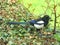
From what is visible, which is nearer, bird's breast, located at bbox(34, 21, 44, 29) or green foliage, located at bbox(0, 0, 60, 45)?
bird's breast, located at bbox(34, 21, 44, 29)

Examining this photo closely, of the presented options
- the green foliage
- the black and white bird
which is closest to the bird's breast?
the black and white bird

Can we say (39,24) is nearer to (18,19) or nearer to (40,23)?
(40,23)

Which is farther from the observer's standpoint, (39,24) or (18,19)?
(18,19)

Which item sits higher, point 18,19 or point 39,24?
point 39,24

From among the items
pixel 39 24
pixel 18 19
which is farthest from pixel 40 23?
pixel 18 19

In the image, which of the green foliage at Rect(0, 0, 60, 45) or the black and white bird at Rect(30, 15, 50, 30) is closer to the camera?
the black and white bird at Rect(30, 15, 50, 30)

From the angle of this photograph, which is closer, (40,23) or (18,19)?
(40,23)

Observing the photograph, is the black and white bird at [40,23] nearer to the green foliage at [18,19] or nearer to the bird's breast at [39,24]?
the bird's breast at [39,24]

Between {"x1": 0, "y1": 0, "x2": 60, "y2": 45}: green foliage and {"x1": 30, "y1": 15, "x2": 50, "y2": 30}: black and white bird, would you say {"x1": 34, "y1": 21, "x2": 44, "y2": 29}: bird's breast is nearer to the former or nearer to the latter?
{"x1": 30, "y1": 15, "x2": 50, "y2": 30}: black and white bird

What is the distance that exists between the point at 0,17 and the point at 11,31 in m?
0.84

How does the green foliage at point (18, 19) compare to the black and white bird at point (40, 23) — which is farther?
the green foliage at point (18, 19)

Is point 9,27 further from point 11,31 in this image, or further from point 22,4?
point 22,4

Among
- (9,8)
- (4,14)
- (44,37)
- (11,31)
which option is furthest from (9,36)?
(9,8)

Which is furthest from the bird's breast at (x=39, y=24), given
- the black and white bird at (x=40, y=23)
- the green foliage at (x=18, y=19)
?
the green foliage at (x=18, y=19)
